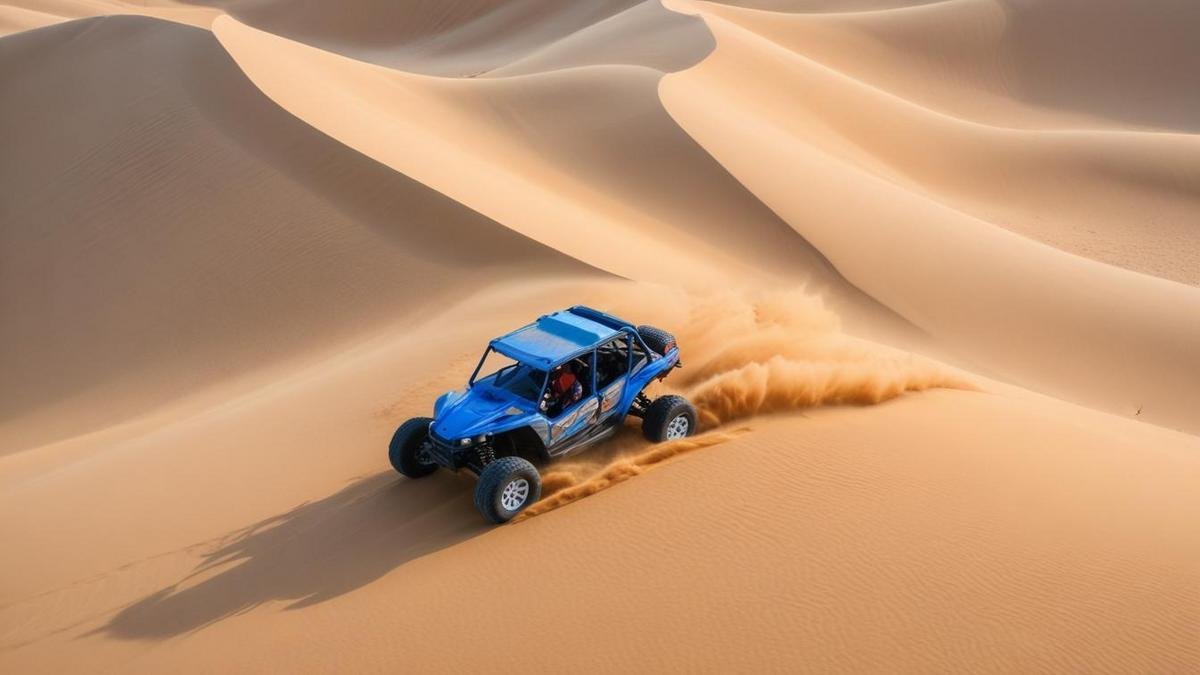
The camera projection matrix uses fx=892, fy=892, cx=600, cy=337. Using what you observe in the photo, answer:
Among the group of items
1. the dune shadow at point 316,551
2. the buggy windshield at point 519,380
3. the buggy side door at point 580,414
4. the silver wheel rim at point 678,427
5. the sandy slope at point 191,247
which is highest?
the sandy slope at point 191,247

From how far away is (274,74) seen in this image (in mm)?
17953

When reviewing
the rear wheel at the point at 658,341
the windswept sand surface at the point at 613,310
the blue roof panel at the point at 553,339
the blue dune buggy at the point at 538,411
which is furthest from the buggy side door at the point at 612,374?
the windswept sand surface at the point at 613,310

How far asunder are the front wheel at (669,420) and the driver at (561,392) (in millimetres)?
639

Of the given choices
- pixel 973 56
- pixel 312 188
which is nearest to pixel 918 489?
pixel 312 188

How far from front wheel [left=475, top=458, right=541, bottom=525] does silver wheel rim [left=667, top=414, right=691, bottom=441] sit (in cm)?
134

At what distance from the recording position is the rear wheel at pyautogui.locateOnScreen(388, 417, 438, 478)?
7449mm

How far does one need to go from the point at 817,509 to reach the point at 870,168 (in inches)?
651

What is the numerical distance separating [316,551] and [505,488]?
1540 mm

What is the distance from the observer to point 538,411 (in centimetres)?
721

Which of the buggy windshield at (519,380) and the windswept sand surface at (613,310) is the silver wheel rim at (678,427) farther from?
the buggy windshield at (519,380)

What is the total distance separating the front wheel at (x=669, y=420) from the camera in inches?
297

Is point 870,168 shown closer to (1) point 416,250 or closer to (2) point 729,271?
Result: (2) point 729,271

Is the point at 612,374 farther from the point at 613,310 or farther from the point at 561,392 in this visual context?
the point at 613,310

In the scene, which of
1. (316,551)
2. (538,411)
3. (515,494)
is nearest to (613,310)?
(538,411)
